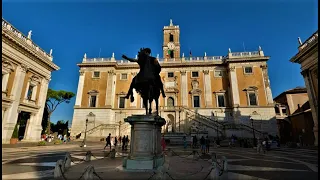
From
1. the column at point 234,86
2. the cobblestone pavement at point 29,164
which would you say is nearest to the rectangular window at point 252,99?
the column at point 234,86

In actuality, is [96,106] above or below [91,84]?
below

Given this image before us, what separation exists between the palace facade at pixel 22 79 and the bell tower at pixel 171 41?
26.7 meters

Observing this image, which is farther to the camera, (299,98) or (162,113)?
(299,98)

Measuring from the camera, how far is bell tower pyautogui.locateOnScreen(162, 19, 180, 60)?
45125 millimetres

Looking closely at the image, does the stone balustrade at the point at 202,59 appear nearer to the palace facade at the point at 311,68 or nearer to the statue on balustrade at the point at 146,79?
the palace facade at the point at 311,68

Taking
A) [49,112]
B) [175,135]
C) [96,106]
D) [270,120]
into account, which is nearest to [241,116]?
[270,120]

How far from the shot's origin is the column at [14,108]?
1917 cm

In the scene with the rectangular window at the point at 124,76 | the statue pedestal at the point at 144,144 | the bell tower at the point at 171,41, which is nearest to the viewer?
the statue pedestal at the point at 144,144

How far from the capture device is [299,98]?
35.9 m

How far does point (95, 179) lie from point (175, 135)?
2167 centimetres

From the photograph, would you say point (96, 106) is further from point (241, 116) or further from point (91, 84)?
point (241, 116)

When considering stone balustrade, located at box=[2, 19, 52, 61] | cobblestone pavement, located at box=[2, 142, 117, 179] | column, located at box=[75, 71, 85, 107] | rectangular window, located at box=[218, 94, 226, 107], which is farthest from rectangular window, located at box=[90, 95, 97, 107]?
rectangular window, located at box=[218, 94, 226, 107]

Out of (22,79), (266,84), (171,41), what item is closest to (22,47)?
(22,79)

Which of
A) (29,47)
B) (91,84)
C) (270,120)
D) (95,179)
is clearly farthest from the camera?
(91,84)
